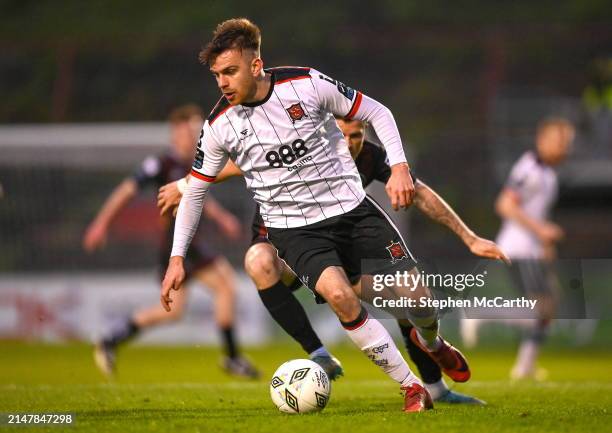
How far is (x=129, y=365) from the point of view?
11898 mm

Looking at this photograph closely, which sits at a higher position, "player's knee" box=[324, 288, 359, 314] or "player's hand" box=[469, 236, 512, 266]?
"player's hand" box=[469, 236, 512, 266]

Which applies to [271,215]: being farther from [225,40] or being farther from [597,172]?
[597,172]

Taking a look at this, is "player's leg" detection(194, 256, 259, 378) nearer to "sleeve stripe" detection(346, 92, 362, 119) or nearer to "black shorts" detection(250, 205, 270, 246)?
"black shorts" detection(250, 205, 270, 246)

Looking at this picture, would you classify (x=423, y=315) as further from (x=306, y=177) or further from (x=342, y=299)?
(x=306, y=177)

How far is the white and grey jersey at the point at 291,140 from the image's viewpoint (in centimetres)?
552

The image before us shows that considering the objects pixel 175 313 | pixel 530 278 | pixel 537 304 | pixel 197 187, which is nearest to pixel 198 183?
pixel 197 187

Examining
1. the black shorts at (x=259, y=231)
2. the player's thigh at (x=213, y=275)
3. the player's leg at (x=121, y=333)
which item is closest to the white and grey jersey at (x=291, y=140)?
the black shorts at (x=259, y=231)

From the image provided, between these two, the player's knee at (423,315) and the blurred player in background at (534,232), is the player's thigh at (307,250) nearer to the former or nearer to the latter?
the player's knee at (423,315)

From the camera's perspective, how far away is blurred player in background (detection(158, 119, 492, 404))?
19.6 ft

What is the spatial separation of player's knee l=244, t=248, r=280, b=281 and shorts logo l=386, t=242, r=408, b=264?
2.26ft

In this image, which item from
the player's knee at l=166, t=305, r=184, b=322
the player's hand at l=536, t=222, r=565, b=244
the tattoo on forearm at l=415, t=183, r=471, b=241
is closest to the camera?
the tattoo on forearm at l=415, t=183, r=471, b=241

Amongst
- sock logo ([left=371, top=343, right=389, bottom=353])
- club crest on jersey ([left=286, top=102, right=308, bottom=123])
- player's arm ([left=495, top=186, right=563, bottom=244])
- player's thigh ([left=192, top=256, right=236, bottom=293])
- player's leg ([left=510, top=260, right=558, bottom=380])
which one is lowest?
player's leg ([left=510, top=260, right=558, bottom=380])

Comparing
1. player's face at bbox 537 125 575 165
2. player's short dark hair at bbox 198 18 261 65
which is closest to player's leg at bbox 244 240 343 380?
player's short dark hair at bbox 198 18 261 65

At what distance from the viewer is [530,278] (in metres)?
10.3
